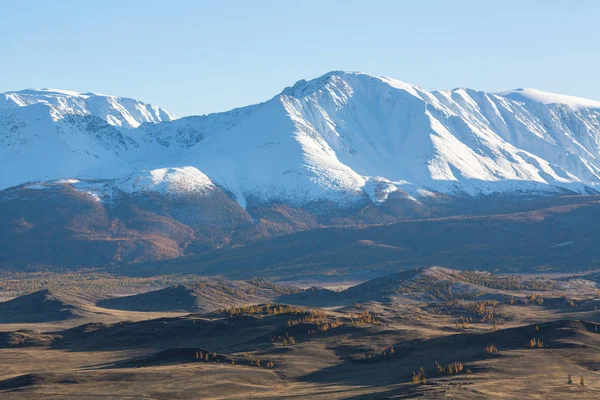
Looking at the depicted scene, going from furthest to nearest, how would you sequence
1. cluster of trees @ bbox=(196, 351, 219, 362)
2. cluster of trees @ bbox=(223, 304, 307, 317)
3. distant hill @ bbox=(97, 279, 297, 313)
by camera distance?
distant hill @ bbox=(97, 279, 297, 313)
cluster of trees @ bbox=(223, 304, 307, 317)
cluster of trees @ bbox=(196, 351, 219, 362)

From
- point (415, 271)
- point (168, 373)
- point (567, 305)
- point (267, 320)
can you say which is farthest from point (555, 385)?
point (415, 271)

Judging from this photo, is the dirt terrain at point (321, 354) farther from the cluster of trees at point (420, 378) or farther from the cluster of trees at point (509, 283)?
the cluster of trees at point (509, 283)

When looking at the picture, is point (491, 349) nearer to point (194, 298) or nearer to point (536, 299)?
point (536, 299)

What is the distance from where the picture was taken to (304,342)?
9275 centimetres

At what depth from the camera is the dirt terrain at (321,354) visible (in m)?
67.6

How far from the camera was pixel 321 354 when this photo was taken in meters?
86.9

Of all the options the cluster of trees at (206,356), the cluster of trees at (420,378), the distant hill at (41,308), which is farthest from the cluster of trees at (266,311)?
the distant hill at (41,308)

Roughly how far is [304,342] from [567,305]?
56.6 metres

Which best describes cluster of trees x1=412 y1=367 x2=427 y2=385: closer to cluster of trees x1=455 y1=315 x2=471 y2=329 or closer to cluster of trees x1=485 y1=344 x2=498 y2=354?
cluster of trees x1=485 y1=344 x2=498 y2=354

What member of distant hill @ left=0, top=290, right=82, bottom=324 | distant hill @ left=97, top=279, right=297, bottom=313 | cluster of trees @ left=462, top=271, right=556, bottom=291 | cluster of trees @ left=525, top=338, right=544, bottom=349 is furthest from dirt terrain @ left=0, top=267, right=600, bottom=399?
cluster of trees @ left=462, top=271, right=556, bottom=291

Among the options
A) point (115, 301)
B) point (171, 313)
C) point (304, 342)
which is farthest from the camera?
point (115, 301)

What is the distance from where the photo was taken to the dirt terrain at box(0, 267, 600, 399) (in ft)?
222

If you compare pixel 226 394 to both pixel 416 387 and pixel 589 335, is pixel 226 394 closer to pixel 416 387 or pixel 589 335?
pixel 416 387

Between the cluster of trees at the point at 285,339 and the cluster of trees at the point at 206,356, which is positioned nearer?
the cluster of trees at the point at 206,356
